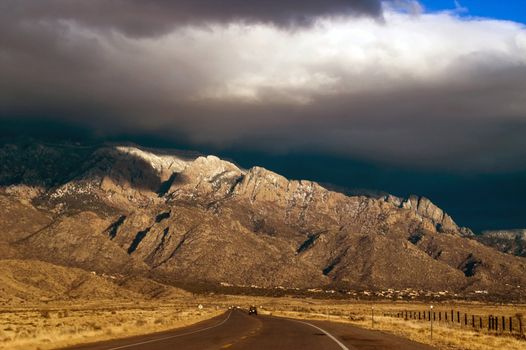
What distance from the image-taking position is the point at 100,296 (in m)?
197

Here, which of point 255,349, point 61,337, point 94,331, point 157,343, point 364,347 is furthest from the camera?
point 94,331

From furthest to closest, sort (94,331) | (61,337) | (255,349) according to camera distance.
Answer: (94,331) < (61,337) < (255,349)

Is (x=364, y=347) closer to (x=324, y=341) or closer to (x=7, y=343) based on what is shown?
(x=324, y=341)

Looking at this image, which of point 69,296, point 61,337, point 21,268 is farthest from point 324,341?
point 21,268

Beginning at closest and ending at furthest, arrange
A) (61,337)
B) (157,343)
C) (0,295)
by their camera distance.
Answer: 1. (157,343)
2. (61,337)
3. (0,295)

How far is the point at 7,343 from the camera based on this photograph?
33312 mm

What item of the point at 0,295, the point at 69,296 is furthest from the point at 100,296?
the point at 0,295

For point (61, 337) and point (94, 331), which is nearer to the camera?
point (61, 337)

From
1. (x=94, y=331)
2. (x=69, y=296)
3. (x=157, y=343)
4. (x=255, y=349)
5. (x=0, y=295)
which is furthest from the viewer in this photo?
(x=69, y=296)

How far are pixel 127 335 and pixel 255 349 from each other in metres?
17.1

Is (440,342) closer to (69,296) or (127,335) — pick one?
(127,335)

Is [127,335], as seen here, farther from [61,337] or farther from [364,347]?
[364,347]

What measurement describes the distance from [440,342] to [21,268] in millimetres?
181432

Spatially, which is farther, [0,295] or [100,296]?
[100,296]
